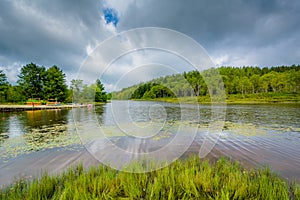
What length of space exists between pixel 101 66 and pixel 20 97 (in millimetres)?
54849

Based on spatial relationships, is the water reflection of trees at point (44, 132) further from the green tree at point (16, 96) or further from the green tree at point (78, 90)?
the green tree at point (16, 96)

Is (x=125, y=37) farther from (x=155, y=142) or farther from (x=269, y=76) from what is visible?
(x=269, y=76)

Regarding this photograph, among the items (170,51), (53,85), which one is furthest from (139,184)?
(53,85)

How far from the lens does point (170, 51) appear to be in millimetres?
5098

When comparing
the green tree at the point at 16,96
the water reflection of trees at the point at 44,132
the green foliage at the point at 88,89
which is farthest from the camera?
the green tree at the point at 16,96

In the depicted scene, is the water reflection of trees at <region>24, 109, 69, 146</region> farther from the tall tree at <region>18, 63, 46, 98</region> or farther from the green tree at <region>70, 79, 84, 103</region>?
the tall tree at <region>18, 63, 46, 98</region>

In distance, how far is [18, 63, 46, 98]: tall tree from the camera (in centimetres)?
4356

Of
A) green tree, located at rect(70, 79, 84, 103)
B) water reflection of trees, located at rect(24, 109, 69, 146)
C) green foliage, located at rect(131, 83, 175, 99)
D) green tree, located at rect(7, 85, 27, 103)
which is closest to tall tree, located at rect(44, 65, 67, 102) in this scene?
green tree, located at rect(7, 85, 27, 103)

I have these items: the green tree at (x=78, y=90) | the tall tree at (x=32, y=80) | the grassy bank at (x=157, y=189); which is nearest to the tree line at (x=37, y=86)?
the tall tree at (x=32, y=80)

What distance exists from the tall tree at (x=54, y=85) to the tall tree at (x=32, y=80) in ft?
6.62

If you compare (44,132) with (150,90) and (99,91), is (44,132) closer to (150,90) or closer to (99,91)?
(99,91)

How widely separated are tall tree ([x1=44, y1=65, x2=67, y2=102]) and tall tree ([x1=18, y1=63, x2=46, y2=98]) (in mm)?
2018

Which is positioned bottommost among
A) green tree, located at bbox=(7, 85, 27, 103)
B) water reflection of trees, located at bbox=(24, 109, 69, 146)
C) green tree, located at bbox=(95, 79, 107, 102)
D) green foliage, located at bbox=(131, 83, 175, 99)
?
water reflection of trees, located at bbox=(24, 109, 69, 146)

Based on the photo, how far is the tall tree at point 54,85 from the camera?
42250 mm
